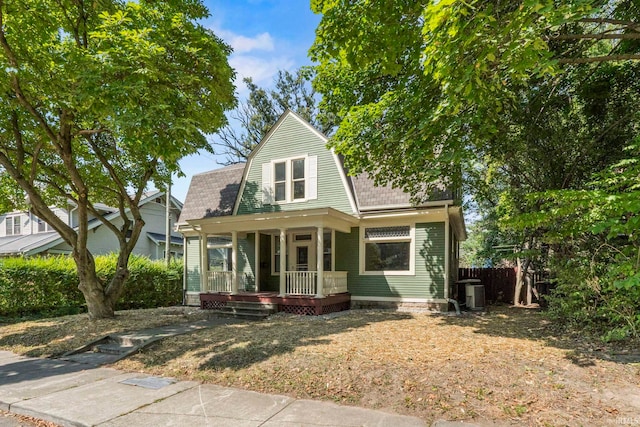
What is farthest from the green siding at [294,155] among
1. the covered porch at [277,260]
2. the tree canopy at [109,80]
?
the tree canopy at [109,80]

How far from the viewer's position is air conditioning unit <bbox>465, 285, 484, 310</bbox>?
39.2 feet

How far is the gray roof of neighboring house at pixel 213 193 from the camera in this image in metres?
14.1

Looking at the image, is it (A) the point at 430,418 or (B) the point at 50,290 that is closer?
(A) the point at 430,418

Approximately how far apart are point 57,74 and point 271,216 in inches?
246

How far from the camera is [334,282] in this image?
11195 millimetres

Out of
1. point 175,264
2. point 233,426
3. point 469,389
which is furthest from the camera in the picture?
point 175,264

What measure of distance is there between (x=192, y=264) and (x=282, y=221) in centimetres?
602

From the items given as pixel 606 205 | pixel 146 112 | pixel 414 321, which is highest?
pixel 146 112

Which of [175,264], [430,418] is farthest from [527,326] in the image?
[175,264]

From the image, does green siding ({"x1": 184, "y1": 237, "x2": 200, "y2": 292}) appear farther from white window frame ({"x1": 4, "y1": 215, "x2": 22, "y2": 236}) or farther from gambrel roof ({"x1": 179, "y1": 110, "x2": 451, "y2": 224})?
white window frame ({"x1": 4, "y1": 215, "x2": 22, "y2": 236})

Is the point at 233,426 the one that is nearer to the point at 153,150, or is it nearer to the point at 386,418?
the point at 386,418

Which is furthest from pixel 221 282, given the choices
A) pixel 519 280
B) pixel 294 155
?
pixel 519 280

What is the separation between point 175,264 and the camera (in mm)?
15945

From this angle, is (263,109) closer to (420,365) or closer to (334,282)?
(334,282)
